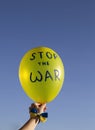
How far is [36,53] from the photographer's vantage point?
7.18 metres

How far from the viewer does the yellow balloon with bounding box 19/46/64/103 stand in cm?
685

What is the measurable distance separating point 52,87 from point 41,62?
2.45ft

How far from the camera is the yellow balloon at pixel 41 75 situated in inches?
270

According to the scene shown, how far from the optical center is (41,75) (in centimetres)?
684

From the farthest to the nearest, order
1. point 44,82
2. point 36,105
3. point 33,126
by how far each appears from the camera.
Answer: point 44,82 → point 36,105 → point 33,126

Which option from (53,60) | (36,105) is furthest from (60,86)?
(36,105)

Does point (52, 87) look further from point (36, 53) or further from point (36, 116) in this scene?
point (36, 116)

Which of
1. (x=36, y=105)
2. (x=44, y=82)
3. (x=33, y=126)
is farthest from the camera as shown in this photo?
(x=44, y=82)

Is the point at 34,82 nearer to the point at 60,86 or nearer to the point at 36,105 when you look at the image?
the point at 60,86

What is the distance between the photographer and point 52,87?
22.6 feet

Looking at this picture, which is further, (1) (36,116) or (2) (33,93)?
(2) (33,93)

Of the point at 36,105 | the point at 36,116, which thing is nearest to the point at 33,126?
the point at 36,116

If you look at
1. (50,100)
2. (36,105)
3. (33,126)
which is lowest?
(33,126)

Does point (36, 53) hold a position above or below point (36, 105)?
above
